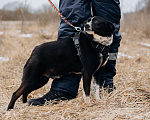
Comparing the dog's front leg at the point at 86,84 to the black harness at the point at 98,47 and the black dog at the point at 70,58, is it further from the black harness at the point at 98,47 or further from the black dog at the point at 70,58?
the black harness at the point at 98,47

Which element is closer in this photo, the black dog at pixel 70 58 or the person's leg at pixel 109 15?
the black dog at pixel 70 58

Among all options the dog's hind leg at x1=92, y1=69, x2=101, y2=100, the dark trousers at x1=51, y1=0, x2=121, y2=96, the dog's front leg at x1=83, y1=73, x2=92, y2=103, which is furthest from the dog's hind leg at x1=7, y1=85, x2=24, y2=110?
the dog's hind leg at x1=92, y1=69, x2=101, y2=100

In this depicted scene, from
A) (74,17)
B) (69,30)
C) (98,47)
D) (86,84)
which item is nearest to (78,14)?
(74,17)

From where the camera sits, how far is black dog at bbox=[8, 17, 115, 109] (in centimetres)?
200

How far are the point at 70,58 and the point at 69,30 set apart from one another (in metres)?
0.43

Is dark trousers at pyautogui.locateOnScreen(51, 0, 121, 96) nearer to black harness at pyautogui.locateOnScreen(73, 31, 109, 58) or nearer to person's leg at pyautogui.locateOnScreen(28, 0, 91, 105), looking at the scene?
person's leg at pyautogui.locateOnScreen(28, 0, 91, 105)

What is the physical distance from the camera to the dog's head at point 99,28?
2.06m

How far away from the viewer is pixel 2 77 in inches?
133

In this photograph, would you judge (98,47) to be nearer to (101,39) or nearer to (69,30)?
(101,39)

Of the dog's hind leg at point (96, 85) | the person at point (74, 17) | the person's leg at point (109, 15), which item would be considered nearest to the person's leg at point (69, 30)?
the person at point (74, 17)

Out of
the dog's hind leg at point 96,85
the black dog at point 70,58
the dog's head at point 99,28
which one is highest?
the dog's head at point 99,28

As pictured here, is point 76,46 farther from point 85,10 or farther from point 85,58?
point 85,10

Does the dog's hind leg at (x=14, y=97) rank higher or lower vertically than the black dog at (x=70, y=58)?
lower

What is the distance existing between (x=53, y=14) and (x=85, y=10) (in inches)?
402
